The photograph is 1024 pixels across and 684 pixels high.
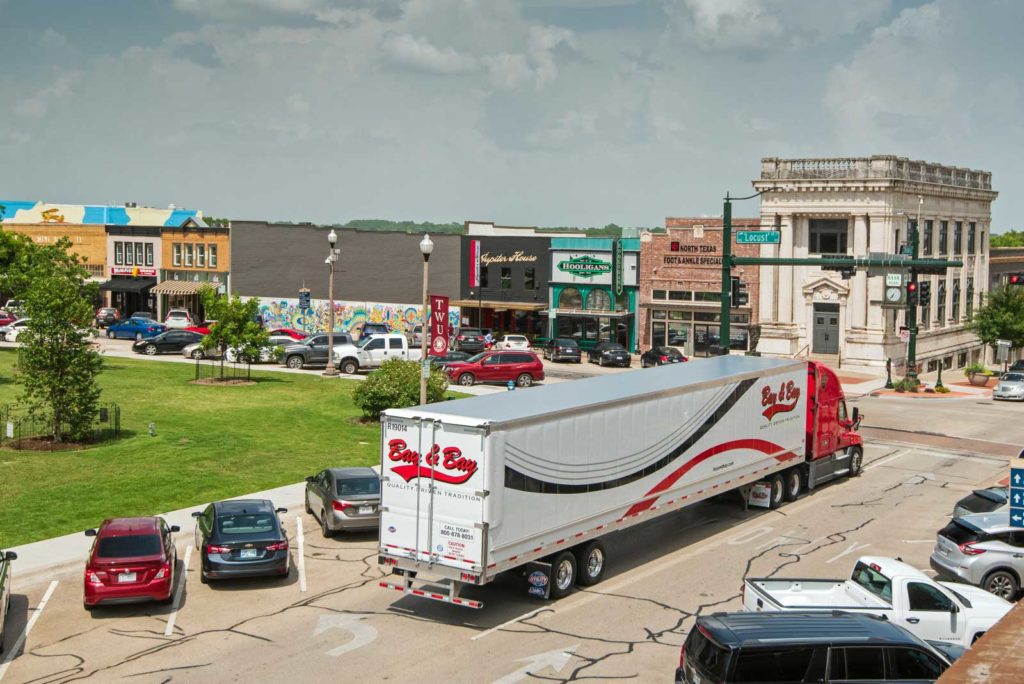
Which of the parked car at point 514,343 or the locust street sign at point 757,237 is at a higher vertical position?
the locust street sign at point 757,237

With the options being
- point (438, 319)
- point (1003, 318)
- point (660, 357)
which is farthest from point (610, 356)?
point (438, 319)

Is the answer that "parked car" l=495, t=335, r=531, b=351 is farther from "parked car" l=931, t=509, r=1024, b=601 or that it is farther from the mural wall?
"parked car" l=931, t=509, r=1024, b=601

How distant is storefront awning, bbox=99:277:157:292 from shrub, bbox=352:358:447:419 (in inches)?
2090

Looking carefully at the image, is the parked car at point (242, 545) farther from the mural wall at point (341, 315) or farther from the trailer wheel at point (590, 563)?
the mural wall at point (341, 315)

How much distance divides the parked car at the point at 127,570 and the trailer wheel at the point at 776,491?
15.5 meters

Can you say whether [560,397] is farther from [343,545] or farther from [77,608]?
[77,608]

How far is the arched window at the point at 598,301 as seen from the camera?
2874 inches

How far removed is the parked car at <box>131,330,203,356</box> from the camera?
59.5 metres

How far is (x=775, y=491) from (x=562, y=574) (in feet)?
32.6

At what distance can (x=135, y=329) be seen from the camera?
67875 millimetres

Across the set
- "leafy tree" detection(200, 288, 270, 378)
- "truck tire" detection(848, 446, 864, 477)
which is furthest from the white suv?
"truck tire" detection(848, 446, 864, 477)

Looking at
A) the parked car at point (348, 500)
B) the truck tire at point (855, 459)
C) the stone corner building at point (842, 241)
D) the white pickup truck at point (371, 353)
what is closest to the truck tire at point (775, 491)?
the truck tire at point (855, 459)

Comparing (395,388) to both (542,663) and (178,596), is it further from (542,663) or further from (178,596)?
(542,663)

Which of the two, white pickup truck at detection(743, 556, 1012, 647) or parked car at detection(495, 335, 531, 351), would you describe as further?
parked car at detection(495, 335, 531, 351)
